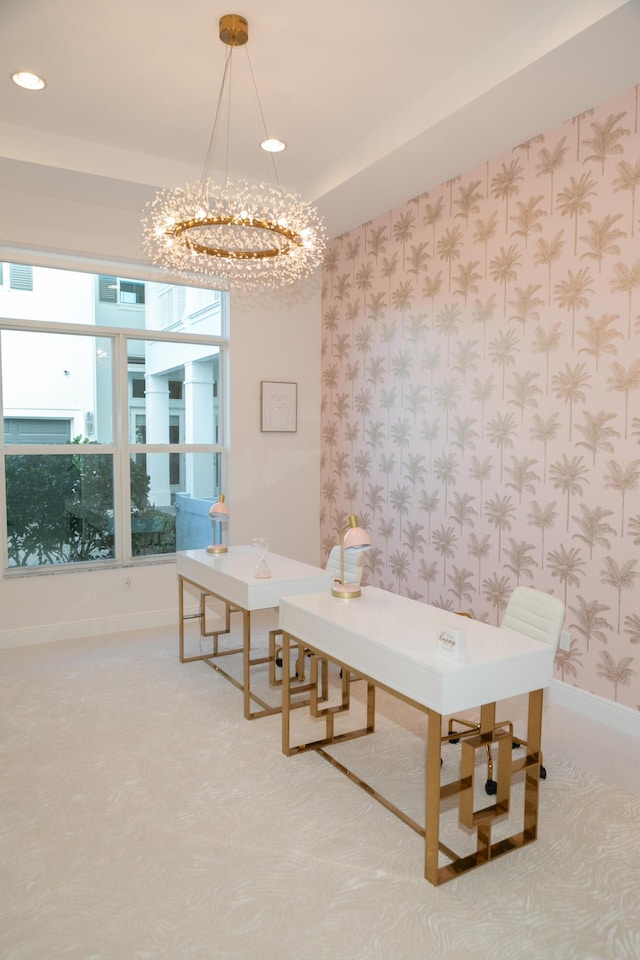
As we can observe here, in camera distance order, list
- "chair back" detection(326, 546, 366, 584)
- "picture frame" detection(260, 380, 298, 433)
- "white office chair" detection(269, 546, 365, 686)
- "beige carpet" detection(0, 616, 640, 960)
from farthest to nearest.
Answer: "picture frame" detection(260, 380, 298, 433), "chair back" detection(326, 546, 366, 584), "white office chair" detection(269, 546, 365, 686), "beige carpet" detection(0, 616, 640, 960)

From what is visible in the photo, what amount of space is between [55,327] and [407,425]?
2734mm

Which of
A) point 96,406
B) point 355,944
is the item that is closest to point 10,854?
point 355,944

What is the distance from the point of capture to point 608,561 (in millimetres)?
3334

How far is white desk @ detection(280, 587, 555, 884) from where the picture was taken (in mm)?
2088

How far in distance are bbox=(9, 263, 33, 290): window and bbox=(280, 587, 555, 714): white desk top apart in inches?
128

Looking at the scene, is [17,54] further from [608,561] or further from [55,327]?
[608,561]

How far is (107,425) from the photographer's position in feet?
16.4

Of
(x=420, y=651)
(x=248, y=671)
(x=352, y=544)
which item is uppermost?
(x=352, y=544)

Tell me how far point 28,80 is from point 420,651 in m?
3.56

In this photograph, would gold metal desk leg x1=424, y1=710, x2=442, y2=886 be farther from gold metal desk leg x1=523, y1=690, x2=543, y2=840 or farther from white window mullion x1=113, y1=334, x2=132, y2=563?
white window mullion x1=113, y1=334, x2=132, y2=563

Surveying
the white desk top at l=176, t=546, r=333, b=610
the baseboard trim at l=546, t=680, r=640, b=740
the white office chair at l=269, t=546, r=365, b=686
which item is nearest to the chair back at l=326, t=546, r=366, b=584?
the white office chair at l=269, t=546, r=365, b=686

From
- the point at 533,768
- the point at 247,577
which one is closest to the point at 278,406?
the point at 247,577

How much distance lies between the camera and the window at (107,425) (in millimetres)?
4688

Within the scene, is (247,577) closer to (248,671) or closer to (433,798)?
(248,671)
